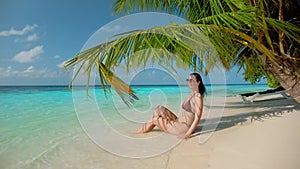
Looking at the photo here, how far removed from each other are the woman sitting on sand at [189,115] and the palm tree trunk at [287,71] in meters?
0.90

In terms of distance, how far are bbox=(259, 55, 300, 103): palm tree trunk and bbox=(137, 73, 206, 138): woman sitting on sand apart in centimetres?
90

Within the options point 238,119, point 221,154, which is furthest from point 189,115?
point 238,119

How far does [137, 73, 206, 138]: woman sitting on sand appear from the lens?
10.6 feet

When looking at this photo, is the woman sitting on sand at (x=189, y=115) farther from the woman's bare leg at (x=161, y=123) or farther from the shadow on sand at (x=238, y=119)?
the shadow on sand at (x=238, y=119)

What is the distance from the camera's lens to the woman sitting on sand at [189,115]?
127 inches

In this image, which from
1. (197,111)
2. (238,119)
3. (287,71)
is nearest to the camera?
(287,71)

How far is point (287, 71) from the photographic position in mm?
2709

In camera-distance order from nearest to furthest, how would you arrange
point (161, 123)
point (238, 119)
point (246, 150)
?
point (246, 150)
point (161, 123)
point (238, 119)

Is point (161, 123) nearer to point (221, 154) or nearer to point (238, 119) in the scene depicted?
point (221, 154)

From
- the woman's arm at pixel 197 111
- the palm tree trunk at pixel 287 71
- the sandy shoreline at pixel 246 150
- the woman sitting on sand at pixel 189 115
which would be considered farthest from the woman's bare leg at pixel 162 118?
the palm tree trunk at pixel 287 71

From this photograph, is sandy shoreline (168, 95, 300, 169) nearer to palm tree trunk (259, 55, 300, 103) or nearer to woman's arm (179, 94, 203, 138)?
woman's arm (179, 94, 203, 138)

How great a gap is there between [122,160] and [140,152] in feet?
1.02

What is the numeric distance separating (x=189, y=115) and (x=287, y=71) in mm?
1339

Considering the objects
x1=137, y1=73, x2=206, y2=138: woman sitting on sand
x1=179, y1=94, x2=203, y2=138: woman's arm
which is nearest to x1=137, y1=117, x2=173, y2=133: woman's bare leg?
x1=137, y1=73, x2=206, y2=138: woman sitting on sand
